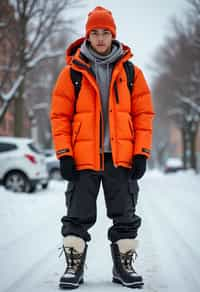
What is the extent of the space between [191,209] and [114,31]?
271 inches

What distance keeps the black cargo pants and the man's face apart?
847mm

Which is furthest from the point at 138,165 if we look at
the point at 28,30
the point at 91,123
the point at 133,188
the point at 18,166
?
the point at 28,30

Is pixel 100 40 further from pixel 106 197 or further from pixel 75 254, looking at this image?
pixel 75 254

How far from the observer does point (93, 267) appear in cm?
475

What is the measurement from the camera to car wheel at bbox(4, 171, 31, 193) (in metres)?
14.7

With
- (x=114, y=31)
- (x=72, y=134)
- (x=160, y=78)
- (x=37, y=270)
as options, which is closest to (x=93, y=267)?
(x=37, y=270)

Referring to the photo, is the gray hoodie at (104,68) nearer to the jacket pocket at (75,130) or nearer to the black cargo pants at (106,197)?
the jacket pocket at (75,130)

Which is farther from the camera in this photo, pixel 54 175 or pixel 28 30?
pixel 54 175

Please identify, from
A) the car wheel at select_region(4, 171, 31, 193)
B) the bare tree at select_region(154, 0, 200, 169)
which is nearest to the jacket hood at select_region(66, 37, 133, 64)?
the car wheel at select_region(4, 171, 31, 193)

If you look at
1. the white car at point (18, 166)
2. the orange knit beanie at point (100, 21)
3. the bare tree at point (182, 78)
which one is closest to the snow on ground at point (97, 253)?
the orange knit beanie at point (100, 21)

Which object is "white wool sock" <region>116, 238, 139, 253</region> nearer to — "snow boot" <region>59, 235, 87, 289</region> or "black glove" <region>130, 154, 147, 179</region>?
"snow boot" <region>59, 235, 87, 289</region>

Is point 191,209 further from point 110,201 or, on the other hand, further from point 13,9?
point 13,9

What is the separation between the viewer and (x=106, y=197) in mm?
4141

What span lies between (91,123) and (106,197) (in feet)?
1.93
